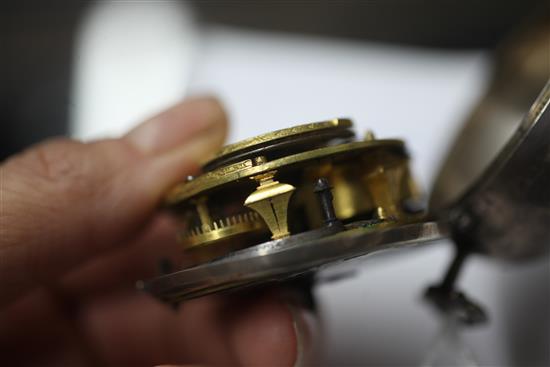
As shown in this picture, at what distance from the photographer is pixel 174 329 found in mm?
1320

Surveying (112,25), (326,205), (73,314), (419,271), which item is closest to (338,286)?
(419,271)

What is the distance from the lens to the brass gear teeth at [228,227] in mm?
755

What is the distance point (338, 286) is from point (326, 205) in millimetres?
885

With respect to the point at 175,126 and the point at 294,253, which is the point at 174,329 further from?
the point at 294,253

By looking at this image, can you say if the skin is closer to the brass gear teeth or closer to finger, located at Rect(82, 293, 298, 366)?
finger, located at Rect(82, 293, 298, 366)

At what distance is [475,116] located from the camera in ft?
4.29

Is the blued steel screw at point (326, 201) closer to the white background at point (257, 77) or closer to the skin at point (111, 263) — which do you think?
the skin at point (111, 263)

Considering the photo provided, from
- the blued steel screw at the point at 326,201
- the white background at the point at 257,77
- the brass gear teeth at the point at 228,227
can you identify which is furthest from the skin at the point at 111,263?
the white background at the point at 257,77

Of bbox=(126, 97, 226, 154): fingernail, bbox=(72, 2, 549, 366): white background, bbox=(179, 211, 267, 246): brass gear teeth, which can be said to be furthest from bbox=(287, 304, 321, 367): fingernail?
bbox=(72, 2, 549, 366): white background

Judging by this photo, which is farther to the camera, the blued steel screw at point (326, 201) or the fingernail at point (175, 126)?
the fingernail at point (175, 126)

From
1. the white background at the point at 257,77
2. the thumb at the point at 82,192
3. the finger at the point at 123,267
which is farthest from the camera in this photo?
the white background at the point at 257,77

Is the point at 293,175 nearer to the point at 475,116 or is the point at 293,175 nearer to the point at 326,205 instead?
the point at 326,205

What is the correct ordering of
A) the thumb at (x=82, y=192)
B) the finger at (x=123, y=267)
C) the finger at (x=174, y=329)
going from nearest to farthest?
the thumb at (x=82, y=192) → the finger at (x=174, y=329) → the finger at (x=123, y=267)

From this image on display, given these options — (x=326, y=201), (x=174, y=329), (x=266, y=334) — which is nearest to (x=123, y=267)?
(x=174, y=329)
